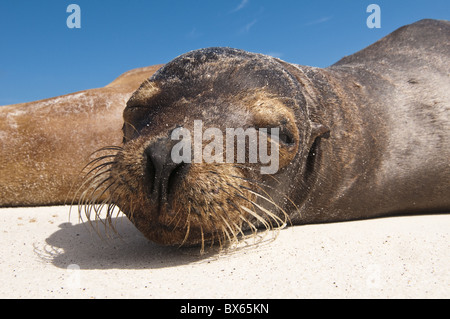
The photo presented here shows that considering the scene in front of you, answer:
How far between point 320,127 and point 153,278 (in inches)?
79.4

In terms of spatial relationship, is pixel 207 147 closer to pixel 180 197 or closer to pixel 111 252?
pixel 180 197

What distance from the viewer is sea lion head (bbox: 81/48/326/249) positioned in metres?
2.59

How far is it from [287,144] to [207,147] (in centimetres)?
82

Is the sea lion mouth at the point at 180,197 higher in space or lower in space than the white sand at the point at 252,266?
higher

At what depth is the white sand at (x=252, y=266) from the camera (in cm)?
210

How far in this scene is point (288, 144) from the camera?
10.7 feet

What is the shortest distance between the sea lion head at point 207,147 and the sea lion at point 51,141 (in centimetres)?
313

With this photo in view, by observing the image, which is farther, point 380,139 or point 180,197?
point 380,139

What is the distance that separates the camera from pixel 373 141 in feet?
13.3

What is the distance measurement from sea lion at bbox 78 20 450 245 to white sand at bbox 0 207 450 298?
261 millimetres

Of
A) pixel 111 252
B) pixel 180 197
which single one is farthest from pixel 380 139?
pixel 111 252

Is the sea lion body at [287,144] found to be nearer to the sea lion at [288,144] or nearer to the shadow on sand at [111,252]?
the sea lion at [288,144]

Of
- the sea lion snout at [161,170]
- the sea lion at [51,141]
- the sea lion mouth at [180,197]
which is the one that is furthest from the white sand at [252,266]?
the sea lion at [51,141]
